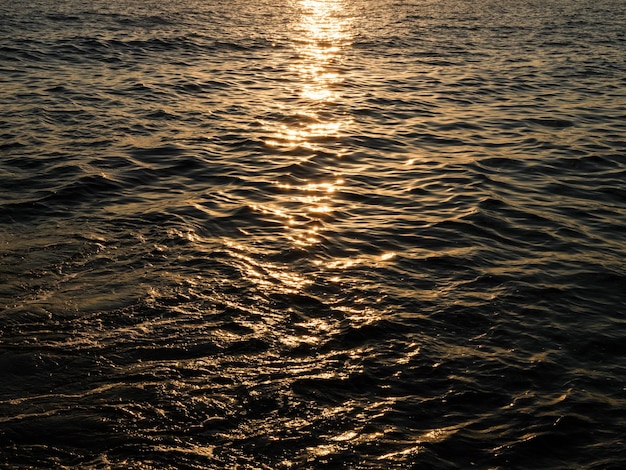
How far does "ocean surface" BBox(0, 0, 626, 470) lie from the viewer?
828 centimetres

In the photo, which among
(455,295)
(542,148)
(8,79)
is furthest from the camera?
(8,79)

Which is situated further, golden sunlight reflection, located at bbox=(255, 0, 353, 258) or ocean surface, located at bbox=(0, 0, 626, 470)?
golden sunlight reflection, located at bbox=(255, 0, 353, 258)

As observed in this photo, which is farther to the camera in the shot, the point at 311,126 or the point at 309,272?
the point at 311,126

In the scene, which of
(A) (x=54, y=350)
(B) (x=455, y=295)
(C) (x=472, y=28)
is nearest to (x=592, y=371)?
(B) (x=455, y=295)

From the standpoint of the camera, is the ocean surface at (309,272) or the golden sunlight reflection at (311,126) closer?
the ocean surface at (309,272)

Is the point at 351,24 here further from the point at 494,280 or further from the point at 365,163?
the point at 494,280

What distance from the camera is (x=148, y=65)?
93.2 ft

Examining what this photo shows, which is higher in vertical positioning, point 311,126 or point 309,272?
point 311,126

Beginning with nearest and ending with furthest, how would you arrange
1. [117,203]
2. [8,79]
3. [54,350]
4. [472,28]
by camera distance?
[54,350], [117,203], [8,79], [472,28]

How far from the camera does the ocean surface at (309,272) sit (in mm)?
8281

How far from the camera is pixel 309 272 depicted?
476 inches

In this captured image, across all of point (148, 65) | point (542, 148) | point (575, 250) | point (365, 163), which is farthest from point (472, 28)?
point (575, 250)

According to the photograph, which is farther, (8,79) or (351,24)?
(351,24)

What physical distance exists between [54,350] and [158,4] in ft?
137
